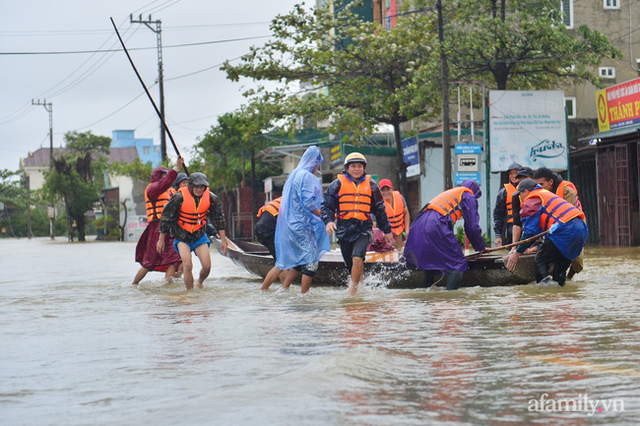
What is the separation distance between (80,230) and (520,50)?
128ft

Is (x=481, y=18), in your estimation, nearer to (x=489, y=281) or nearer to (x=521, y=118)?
(x=521, y=118)

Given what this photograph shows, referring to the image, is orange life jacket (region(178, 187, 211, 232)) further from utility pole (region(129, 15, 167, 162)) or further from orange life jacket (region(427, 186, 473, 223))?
utility pole (region(129, 15, 167, 162))

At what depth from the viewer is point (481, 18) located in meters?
24.3

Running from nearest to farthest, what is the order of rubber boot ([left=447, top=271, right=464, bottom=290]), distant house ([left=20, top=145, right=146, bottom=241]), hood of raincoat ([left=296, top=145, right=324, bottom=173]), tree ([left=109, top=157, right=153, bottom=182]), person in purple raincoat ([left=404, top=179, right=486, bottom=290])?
person in purple raincoat ([left=404, top=179, right=486, bottom=290])
rubber boot ([left=447, top=271, right=464, bottom=290])
hood of raincoat ([left=296, top=145, right=324, bottom=173])
distant house ([left=20, top=145, right=146, bottom=241])
tree ([left=109, top=157, right=153, bottom=182])

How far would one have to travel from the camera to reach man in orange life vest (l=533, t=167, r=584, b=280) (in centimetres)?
1028

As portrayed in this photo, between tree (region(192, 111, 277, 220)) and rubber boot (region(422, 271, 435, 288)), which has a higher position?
tree (region(192, 111, 277, 220))

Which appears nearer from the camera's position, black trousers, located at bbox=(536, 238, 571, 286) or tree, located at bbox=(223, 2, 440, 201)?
black trousers, located at bbox=(536, 238, 571, 286)

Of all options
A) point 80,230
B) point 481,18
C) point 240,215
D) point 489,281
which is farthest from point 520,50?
point 80,230

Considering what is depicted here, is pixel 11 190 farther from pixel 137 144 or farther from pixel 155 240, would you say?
pixel 155 240

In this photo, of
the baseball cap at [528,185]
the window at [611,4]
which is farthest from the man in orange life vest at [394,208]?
the window at [611,4]

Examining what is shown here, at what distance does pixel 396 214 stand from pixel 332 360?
337 inches

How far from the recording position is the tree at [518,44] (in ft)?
80.4

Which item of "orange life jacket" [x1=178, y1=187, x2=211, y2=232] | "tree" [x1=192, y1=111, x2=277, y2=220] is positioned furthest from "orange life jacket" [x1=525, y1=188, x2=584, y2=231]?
"tree" [x1=192, y1=111, x2=277, y2=220]

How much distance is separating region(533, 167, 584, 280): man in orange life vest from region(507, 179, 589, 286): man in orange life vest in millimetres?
349
